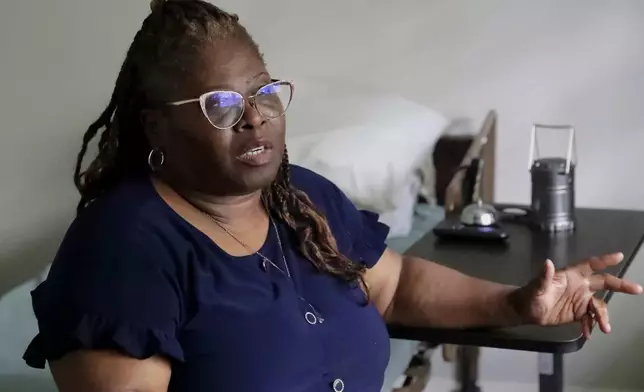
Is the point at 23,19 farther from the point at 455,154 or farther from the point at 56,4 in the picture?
the point at 455,154

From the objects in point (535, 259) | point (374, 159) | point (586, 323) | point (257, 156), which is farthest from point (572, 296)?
point (374, 159)

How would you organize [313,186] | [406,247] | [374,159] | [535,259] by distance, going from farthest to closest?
[374,159], [406,247], [535,259], [313,186]

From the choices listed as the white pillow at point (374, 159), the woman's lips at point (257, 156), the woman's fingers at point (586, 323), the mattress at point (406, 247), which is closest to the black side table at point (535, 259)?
the woman's fingers at point (586, 323)

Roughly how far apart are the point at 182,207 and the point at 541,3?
1.35 metres

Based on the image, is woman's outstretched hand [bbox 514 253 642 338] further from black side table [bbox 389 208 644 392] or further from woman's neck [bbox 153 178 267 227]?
woman's neck [bbox 153 178 267 227]

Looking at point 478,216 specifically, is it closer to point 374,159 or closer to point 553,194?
point 553,194

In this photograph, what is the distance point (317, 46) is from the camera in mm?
2342

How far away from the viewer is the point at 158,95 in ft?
3.52

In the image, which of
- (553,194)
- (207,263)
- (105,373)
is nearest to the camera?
(105,373)

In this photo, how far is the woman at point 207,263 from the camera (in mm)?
953

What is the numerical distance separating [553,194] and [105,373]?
42.2 inches

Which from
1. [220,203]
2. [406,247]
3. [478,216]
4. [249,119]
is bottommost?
[406,247]

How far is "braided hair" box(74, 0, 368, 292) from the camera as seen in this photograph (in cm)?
107

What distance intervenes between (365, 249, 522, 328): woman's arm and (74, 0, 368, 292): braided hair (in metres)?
0.14
